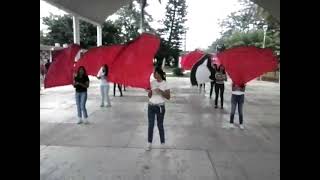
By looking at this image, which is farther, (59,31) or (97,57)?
(59,31)

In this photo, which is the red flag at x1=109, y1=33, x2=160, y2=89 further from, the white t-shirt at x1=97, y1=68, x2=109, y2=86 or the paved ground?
the white t-shirt at x1=97, y1=68, x2=109, y2=86

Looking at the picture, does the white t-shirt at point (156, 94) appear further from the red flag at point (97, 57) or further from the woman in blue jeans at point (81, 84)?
the woman in blue jeans at point (81, 84)

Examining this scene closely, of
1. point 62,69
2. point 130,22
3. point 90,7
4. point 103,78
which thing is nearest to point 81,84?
point 62,69

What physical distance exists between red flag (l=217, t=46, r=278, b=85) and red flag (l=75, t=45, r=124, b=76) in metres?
2.61

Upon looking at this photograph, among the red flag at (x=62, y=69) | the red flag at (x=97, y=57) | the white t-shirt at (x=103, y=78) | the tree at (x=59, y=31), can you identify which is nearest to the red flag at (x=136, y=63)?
the red flag at (x=97, y=57)

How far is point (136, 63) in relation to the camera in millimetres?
6734

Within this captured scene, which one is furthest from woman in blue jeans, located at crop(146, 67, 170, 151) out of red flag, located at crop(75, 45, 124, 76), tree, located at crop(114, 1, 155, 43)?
tree, located at crop(114, 1, 155, 43)

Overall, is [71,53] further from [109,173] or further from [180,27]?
[180,27]

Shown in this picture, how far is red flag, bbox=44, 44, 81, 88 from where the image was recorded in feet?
27.8

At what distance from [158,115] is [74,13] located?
2022 cm

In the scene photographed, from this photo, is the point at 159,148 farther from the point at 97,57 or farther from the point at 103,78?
the point at 103,78

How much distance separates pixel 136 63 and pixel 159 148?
7.59 ft
